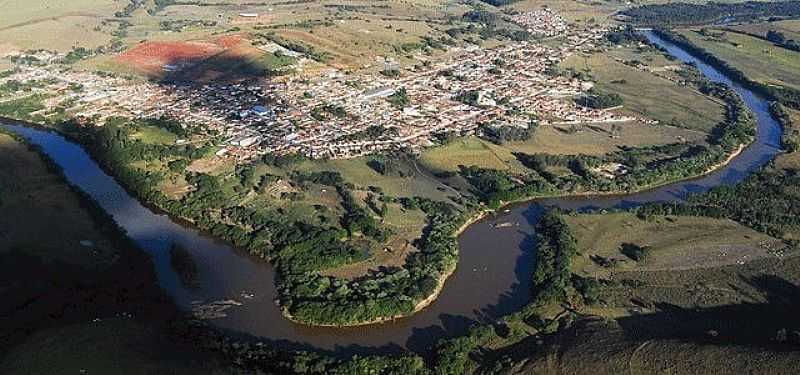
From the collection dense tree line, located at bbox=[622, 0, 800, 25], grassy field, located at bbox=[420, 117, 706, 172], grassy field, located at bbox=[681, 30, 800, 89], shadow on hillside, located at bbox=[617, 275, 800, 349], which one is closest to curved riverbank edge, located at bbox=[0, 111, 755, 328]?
grassy field, located at bbox=[420, 117, 706, 172]

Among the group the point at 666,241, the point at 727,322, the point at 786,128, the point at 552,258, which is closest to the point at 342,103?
the point at 552,258

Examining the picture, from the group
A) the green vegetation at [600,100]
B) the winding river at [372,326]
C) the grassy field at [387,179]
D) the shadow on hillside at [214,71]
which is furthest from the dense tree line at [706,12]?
the grassy field at [387,179]

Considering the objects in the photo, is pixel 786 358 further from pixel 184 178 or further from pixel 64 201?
pixel 64 201

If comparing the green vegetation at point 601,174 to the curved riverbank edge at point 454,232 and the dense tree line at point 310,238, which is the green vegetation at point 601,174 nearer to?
the curved riverbank edge at point 454,232

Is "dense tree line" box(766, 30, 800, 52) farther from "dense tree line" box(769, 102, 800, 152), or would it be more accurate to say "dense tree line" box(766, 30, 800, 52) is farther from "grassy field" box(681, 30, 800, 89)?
"dense tree line" box(769, 102, 800, 152)

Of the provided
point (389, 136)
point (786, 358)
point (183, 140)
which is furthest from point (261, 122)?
point (786, 358)

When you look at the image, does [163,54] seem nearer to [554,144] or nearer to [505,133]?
[505,133]
